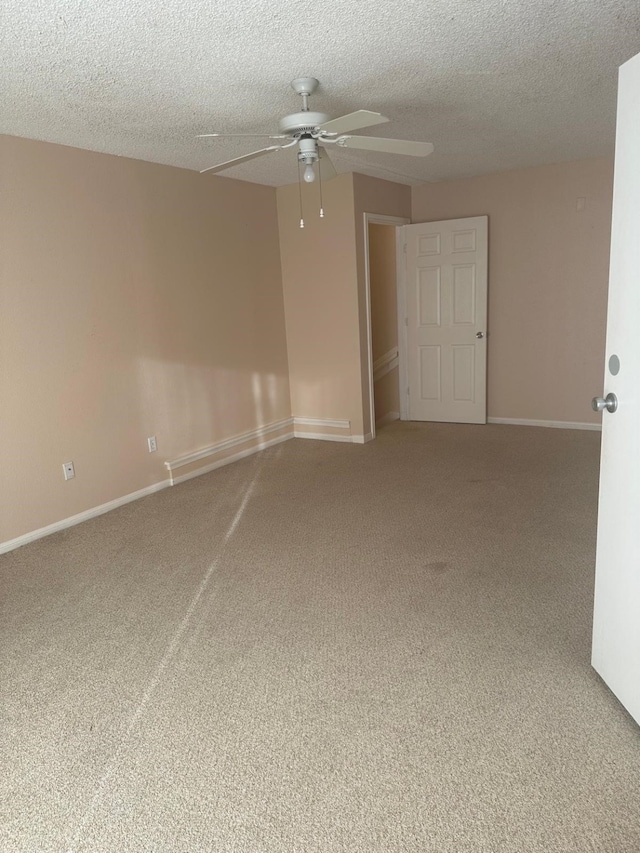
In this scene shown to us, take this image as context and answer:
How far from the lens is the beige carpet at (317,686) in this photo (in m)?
1.65

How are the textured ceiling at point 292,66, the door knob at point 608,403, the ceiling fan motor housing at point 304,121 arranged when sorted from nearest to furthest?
1. the door knob at point 608,403
2. the textured ceiling at point 292,66
3. the ceiling fan motor housing at point 304,121

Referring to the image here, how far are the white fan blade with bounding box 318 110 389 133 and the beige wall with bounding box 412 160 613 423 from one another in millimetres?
3520

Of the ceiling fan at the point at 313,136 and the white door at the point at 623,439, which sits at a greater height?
the ceiling fan at the point at 313,136

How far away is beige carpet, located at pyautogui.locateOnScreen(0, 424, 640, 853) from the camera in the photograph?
1.65m

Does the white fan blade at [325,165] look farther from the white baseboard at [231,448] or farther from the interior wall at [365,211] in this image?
the white baseboard at [231,448]

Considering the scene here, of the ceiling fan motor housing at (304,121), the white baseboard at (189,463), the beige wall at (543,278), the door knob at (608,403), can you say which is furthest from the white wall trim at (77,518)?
the beige wall at (543,278)

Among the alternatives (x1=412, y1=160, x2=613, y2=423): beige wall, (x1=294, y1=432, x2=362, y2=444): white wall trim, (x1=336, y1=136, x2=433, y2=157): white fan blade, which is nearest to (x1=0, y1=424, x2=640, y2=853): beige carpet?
(x1=294, y1=432, x2=362, y2=444): white wall trim

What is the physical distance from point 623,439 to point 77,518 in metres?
3.47

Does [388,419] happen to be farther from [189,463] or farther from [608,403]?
[608,403]

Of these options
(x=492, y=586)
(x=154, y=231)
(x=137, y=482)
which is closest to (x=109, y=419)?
(x=137, y=482)

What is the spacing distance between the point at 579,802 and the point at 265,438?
4.35m

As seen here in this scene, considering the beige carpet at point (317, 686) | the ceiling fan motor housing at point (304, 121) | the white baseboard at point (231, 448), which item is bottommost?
the beige carpet at point (317, 686)

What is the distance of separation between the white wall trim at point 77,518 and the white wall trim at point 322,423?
5.73 feet

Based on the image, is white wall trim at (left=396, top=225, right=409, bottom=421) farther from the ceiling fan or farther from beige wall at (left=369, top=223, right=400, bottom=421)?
the ceiling fan
